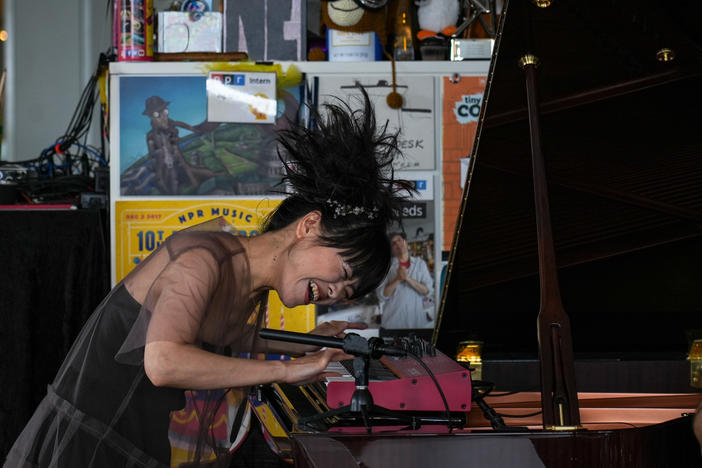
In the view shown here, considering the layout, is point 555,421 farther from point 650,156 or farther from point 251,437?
point 251,437

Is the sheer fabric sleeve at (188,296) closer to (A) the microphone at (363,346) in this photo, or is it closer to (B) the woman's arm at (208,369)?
(B) the woman's arm at (208,369)

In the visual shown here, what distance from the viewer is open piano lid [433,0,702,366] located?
1719 mm

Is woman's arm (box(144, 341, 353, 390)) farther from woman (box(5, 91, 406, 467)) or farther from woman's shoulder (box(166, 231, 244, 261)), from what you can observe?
woman's shoulder (box(166, 231, 244, 261))

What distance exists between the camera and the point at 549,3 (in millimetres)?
1637

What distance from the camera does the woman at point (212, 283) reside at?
1.43 metres

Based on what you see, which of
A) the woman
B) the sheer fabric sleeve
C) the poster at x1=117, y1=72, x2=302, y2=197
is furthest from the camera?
the poster at x1=117, y1=72, x2=302, y2=197

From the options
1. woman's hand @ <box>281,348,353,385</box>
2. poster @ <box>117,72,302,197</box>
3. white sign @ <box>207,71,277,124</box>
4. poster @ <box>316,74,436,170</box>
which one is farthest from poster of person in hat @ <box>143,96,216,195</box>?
woman's hand @ <box>281,348,353,385</box>

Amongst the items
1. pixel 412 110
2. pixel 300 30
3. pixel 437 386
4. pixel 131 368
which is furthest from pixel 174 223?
pixel 437 386

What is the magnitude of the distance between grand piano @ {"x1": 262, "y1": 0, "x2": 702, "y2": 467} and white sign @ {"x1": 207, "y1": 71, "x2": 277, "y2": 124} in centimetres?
122

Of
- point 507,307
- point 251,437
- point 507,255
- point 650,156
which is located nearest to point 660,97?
point 650,156

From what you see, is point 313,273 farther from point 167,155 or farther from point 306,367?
point 167,155

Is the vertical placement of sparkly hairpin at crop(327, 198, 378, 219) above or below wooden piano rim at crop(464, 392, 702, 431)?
above

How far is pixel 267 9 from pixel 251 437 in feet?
5.71

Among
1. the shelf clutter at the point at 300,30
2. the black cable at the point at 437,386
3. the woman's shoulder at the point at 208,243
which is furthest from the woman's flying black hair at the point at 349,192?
the shelf clutter at the point at 300,30
